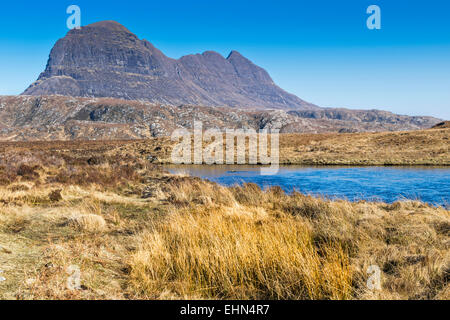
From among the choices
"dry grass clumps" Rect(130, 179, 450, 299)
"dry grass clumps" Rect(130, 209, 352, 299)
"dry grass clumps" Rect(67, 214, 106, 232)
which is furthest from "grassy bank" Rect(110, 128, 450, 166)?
"dry grass clumps" Rect(130, 209, 352, 299)

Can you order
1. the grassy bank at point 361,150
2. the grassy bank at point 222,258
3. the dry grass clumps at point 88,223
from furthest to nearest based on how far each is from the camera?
the grassy bank at point 361,150 < the dry grass clumps at point 88,223 < the grassy bank at point 222,258

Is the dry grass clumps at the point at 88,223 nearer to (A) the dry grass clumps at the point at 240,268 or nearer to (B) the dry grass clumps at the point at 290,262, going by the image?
(B) the dry grass clumps at the point at 290,262

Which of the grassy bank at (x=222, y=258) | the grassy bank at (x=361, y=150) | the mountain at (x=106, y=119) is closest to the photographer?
the grassy bank at (x=222, y=258)

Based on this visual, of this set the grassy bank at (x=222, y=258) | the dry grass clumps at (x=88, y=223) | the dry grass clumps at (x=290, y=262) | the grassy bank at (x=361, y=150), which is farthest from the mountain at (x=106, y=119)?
the dry grass clumps at (x=290, y=262)

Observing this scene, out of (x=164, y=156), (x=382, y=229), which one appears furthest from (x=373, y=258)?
(x=164, y=156)

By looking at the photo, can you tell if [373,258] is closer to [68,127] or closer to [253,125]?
[68,127]

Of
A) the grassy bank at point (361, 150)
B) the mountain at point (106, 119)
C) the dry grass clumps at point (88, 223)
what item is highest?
the mountain at point (106, 119)

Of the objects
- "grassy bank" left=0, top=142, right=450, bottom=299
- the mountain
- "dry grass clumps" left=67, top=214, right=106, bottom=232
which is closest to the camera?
"grassy bank" left=0, top=142, right=450, bottom=299

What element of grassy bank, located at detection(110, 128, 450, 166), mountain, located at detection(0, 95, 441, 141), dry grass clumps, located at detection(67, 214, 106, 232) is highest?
mountain, located at detection(0, 95, 441, 141)

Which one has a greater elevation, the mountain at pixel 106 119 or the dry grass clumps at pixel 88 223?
the mountain at pixel 106 119

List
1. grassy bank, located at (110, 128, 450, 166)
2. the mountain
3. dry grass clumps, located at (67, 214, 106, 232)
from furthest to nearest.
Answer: the mountain → grassy bank, located at (110, 128, 450, 166) → dry grass clumps, located at (67, 214, 106, 232)

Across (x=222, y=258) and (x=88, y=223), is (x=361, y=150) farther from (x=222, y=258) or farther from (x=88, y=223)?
(x=222, y=258)

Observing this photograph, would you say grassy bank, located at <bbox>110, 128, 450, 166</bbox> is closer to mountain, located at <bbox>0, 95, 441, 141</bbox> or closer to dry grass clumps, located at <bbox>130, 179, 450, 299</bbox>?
dry grass clumps, located at <bbox>130, 179, 450, 299</bbox>

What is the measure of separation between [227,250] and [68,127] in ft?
383
